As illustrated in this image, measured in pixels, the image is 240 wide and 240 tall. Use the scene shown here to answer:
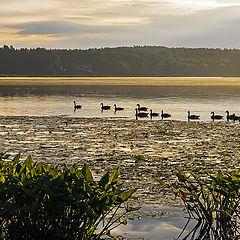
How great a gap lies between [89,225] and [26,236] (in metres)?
1.12

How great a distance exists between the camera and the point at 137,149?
22797 mm

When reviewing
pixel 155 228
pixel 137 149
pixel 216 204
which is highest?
pixel 216 204

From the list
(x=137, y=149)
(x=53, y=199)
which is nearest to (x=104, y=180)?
(x=53, y=199)

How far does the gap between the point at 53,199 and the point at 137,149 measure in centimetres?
1558

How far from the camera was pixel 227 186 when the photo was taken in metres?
8.12

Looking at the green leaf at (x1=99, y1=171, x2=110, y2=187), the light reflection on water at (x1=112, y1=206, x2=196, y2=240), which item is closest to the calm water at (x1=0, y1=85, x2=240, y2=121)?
the light reflection on water at (x1=112, y1=206, x2=196, y2=240)

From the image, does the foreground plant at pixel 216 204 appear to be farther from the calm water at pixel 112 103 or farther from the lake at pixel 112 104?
the calm water at pixel 112 103

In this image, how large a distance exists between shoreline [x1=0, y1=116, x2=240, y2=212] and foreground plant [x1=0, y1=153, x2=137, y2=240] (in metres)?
5.00

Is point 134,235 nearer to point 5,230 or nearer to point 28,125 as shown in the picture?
point 5,230

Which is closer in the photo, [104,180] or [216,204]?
[104,180]

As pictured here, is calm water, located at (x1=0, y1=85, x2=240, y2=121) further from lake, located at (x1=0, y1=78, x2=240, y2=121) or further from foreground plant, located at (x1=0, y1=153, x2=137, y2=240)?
foreground plant, located at (x1=0, y1=153, x2=137, y2=240)

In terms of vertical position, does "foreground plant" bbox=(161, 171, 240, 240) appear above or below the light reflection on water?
above

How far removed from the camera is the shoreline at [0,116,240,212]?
1634 centimetres

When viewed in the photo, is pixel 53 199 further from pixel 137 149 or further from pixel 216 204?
pixel 137 149
